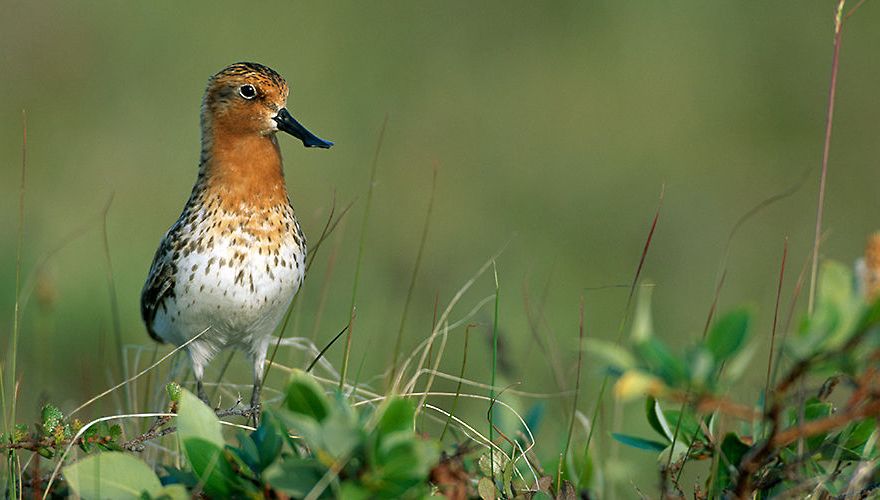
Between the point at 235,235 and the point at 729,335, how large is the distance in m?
2.71

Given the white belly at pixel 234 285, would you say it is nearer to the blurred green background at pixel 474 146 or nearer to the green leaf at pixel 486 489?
the green leaf at pixel 486 489

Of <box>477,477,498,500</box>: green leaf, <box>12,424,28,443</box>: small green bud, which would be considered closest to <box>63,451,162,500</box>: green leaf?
<box>12,424,28,443</box>: small green bud

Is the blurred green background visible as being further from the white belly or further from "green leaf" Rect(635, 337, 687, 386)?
"green leaf" Rect(635, 337, 687, 386)

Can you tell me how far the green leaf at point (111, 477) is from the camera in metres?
2.66

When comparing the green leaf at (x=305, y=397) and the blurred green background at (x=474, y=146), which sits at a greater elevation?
the green leaf at (x=305, y=397)

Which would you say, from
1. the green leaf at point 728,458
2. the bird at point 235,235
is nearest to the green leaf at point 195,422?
the green leaf at point 728,458

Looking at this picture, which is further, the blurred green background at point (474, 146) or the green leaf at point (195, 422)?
the blurred green background at point (474, 146)

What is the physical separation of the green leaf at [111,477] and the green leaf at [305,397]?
0.38 m

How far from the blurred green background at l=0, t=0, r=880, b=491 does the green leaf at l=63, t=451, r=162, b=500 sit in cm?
435

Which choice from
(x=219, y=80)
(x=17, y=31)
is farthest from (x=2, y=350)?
(x=17, y=31)

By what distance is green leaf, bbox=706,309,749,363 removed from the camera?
6.93 ft

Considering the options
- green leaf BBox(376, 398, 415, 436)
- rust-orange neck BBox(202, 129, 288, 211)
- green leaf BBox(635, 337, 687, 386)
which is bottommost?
green leaf BBox(376, 398, 415, 436)

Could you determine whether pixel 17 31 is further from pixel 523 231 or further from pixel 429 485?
pixel 429 485

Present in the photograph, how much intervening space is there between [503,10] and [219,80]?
6.99 m
